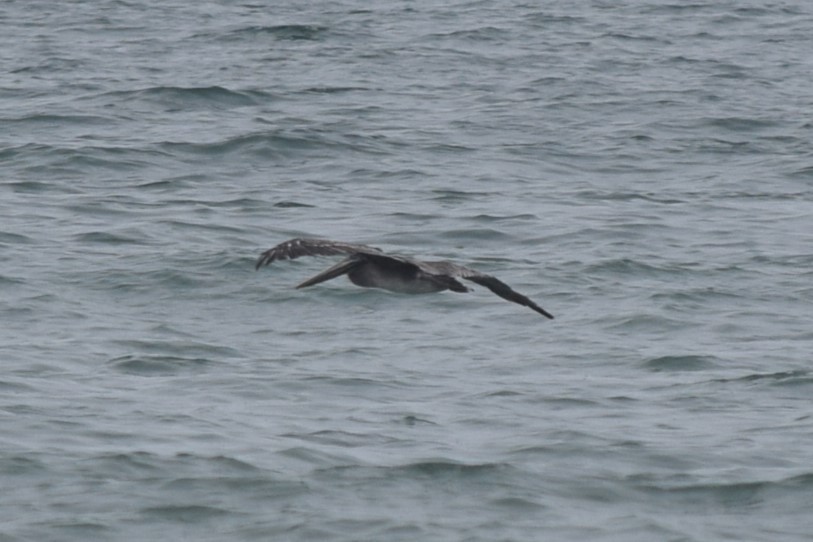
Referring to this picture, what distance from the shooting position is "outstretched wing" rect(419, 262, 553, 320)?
9.55 metres

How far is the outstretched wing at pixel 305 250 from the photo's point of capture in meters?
9.59

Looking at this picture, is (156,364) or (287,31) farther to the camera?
(287,31)

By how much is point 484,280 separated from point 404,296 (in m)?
4.05

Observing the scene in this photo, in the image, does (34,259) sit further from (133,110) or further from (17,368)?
(133,110)

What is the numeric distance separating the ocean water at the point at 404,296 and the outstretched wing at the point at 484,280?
92 centimetres

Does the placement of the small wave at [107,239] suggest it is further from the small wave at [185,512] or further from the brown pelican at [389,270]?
the small wave at [185,512]

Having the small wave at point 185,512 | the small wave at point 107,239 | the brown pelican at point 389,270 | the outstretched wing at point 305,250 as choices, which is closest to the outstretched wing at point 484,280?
the brown pelican at point 389,270

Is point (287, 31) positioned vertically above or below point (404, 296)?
below

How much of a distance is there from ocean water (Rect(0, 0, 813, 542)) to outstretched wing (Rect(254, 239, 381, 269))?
3.67 ft

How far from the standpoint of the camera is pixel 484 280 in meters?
9.62

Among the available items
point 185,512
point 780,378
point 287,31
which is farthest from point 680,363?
point 287,31

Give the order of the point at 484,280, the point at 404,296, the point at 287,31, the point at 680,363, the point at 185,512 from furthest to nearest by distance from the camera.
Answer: the point at 287,31 → the point at 404,296 → the point at 680,363 → the point at 484,280 → the point at 185,512

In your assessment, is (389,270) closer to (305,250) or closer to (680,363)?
(305,250)

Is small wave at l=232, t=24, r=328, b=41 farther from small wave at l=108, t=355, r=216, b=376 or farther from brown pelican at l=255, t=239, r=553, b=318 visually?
brown pelican at l=255, t=239, r=553, b=318
